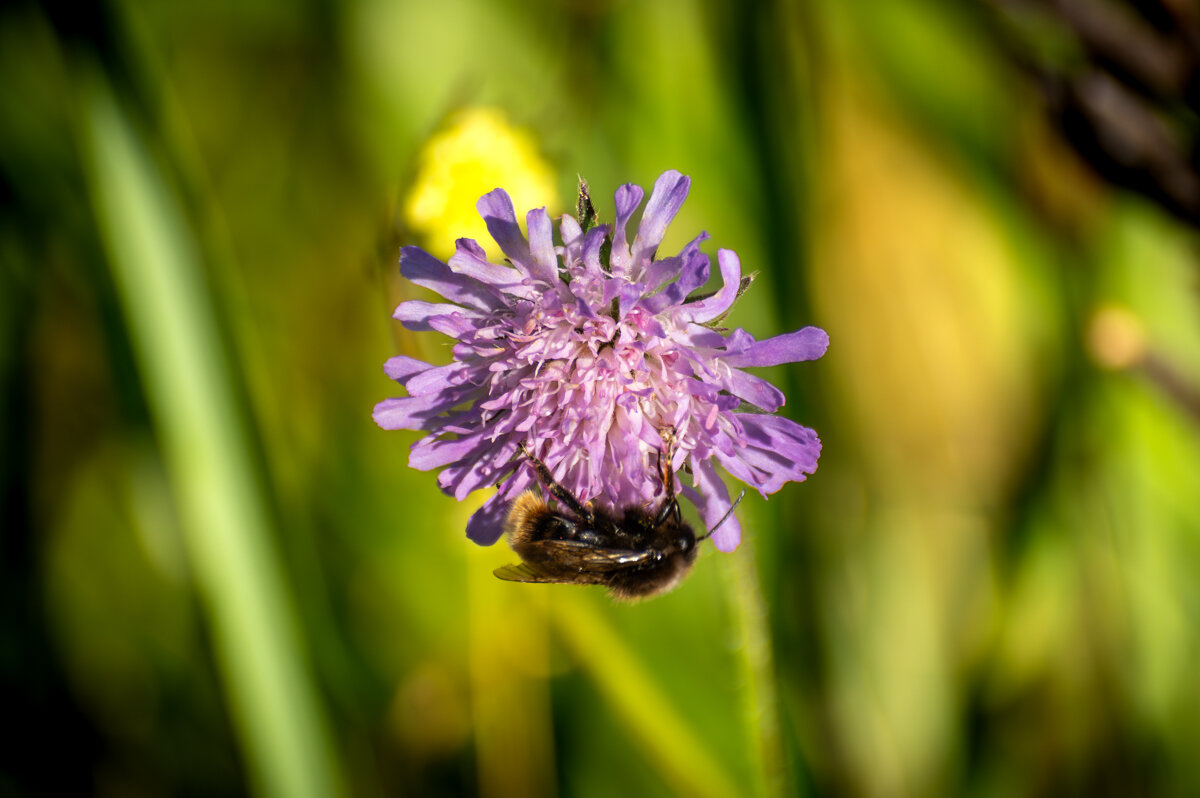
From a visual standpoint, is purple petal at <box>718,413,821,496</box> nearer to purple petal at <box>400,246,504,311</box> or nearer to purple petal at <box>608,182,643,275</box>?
purple petal at <box>608,182,643,275</box>

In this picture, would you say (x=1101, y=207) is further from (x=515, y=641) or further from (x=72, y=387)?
(x=72, y=387)

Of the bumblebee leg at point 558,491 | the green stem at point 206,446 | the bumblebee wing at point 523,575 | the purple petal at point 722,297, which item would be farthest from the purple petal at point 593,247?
the green stem at point 206,446

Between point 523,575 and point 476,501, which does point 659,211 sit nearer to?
point 523,575

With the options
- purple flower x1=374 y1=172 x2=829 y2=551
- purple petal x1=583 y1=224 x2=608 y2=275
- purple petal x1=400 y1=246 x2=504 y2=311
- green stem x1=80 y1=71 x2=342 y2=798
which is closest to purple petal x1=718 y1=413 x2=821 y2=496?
purple flower x1=374 y1=172 x2=829 y2=551

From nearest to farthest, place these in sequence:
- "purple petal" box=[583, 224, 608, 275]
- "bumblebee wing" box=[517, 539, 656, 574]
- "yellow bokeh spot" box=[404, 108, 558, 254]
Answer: "purple petal" box=[583, 224, 608, 275] < "bumblebee wing" box=[517, 539, 656, 574] < "yellow bokeh spot" box=[404, 108, 558, 254]

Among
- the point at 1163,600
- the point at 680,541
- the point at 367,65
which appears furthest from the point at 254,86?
the point at 1163,600

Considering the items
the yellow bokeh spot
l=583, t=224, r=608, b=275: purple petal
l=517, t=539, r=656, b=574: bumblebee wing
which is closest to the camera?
l=583, t=224, r=608, b=275: purple petal
